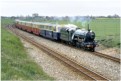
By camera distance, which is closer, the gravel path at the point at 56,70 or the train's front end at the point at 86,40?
the gravel path at the point at 56,70

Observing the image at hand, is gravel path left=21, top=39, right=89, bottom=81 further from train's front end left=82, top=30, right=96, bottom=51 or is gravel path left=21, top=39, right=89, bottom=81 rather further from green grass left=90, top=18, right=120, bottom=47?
green grass left=90, top=18, right=120, bottom=47


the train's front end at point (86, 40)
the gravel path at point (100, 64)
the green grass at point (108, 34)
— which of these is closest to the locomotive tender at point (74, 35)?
the train's front end at point (86, 40)

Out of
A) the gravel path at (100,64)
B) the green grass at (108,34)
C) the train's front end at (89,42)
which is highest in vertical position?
the train's front end at (89,42)

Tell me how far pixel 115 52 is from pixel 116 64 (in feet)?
20.5

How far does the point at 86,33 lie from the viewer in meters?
31.1

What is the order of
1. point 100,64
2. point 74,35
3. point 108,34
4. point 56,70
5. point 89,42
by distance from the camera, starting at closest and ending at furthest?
point 56,70
point 100,64
point 89,42
point 74,35
point 108,34

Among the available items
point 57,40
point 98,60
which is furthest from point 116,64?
point 57,40

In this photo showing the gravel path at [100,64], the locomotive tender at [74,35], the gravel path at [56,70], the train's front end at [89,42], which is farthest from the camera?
the locomotive tender at [74,35]

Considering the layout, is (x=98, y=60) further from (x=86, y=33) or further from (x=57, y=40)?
(x=57, y=40)

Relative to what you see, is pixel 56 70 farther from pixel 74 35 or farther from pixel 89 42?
pixel 74 35

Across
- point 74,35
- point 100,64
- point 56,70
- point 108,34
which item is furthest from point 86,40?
point 108,34

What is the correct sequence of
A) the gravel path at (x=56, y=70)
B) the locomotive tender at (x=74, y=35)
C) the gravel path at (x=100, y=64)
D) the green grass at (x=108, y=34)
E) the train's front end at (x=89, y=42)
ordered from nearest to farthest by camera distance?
the gravel path at (x=56, y=70), the gravel path at (x=100, y=64), the train's front end at (x=89, y=42), the locomotive tender at (x=74, y=35), the green grass at (x=108, y=34)

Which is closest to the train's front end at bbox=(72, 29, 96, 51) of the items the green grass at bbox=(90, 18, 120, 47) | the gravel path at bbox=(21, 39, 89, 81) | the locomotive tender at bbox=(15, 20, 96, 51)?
the locomotive tender at bbox=(15, 20, 96, 51)

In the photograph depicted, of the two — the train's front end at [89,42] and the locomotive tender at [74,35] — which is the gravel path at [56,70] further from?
the locomotive tender at [74,35]
